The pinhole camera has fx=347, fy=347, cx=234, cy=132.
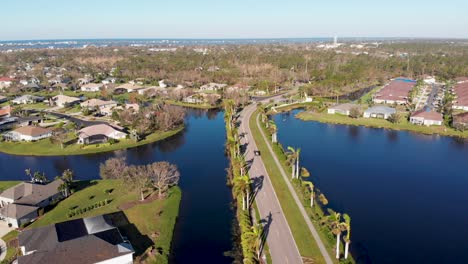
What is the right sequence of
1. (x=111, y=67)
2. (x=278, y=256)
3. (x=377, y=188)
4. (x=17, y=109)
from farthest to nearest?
(x=111, y=67) → (x=17, y=109) → (x=377, y=188) → (x=278, y=256)

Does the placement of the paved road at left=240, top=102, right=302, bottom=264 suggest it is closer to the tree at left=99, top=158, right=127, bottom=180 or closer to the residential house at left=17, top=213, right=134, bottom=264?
the residential house at left=17, top=213, right=134, bottom=264

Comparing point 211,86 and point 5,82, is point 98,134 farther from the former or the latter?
point 5,82

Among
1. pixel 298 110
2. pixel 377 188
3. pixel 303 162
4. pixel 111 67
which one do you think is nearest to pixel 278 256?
pixel 377 188

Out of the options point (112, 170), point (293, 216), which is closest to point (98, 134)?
point (112, 170)

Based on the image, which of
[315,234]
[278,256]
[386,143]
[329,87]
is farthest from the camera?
[329,87]

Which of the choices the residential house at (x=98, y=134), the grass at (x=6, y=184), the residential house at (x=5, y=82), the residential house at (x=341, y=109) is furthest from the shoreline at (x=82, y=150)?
the residential house at (x=5, y=82)

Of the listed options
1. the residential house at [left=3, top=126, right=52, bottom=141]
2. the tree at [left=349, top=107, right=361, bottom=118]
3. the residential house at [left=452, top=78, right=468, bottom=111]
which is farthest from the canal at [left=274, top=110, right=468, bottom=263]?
the residential house at [left=3, top=126, right=52, bottom=141]

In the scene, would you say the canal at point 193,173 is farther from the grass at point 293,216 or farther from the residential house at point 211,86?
the residential house at point 211,86

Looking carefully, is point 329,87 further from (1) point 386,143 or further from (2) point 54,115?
(2) point 54,115
